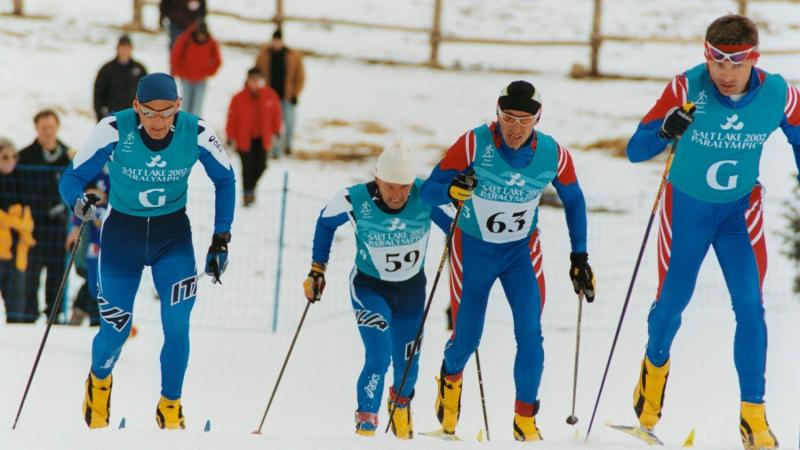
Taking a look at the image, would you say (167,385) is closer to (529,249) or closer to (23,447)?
(23,447)

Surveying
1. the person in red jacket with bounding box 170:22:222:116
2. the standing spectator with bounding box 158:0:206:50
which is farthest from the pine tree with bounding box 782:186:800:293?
the standing spectator with bounding box 158:0:206:50

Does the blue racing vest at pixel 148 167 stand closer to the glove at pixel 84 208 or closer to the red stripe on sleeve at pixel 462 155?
the glove at pixel 84 208

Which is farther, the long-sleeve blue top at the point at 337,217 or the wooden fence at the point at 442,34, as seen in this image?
the wooden fence at the point at 442,34

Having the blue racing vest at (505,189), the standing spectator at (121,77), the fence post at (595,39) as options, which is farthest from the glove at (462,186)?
the fence post at (595,39)

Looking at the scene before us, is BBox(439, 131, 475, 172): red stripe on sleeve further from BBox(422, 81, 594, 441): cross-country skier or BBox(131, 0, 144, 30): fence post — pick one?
BBox(131, 0, 144, 30): fence post

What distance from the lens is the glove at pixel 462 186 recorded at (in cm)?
698

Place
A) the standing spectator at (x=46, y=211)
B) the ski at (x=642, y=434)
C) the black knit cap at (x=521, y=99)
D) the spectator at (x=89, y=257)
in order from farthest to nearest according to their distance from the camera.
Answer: the standing spectator at (x=46, y=211), the spectator at (x=89, y=257), the ski at (x=642, y=434), the black knit cap at (x=521, y=99)

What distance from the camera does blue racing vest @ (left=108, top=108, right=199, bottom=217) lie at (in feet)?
23.3

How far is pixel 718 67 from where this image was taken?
6.65 metres

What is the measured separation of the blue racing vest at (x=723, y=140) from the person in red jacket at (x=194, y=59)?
9.73 meters

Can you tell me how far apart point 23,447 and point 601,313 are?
27.4ft

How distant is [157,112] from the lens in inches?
274

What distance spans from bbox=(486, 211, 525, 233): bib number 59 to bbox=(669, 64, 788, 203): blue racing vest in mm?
886

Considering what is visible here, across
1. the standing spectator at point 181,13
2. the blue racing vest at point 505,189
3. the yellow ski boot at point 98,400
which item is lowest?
the yellow ski boot at point 98,400
